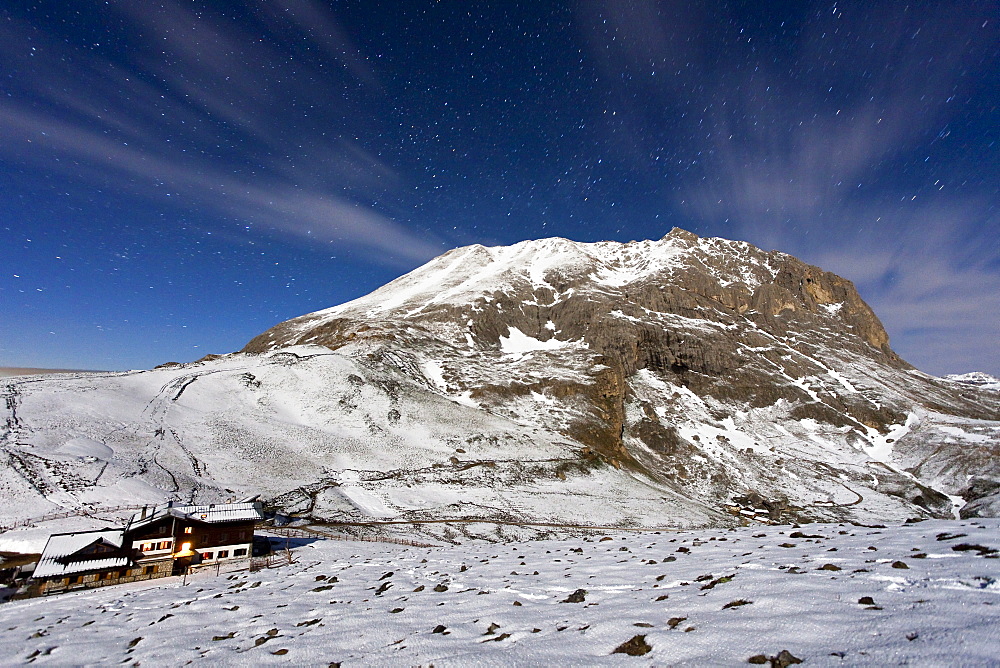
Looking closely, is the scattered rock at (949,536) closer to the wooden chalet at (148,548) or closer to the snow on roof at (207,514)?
the wooden chalet at (148,548)

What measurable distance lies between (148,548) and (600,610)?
1403 inches

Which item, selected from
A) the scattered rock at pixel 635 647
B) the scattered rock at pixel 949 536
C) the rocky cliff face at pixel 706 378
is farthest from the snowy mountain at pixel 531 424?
the scattered rock at pixel 635 647

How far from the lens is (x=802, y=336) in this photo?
164m

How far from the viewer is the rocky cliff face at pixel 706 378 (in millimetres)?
87750

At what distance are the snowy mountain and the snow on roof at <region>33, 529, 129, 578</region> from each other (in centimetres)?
1467

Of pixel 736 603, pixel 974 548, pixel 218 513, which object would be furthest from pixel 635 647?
pixel 218 513

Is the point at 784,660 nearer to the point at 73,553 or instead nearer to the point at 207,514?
the point at 207,514

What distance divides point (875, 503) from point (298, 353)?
115 m

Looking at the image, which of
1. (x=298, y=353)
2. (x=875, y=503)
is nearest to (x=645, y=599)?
(x=875, y=503)

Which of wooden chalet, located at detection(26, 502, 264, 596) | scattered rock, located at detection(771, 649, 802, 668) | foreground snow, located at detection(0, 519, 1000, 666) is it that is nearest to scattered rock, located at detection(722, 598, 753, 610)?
foreground snow, located at detection(0, 519, 1000, 666)

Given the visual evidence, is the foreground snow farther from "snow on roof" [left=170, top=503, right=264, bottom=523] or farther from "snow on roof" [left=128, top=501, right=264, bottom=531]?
Answer: "snow on roof" [left=170, top=503, right=264, bottom=523]

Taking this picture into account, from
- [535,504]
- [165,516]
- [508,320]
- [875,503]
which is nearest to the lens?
[165,516]

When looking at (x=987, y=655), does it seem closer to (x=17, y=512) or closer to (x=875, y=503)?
(x=17, y=512)

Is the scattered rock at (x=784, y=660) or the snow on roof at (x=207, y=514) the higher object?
the scattered rock at (x=784, y=660)
